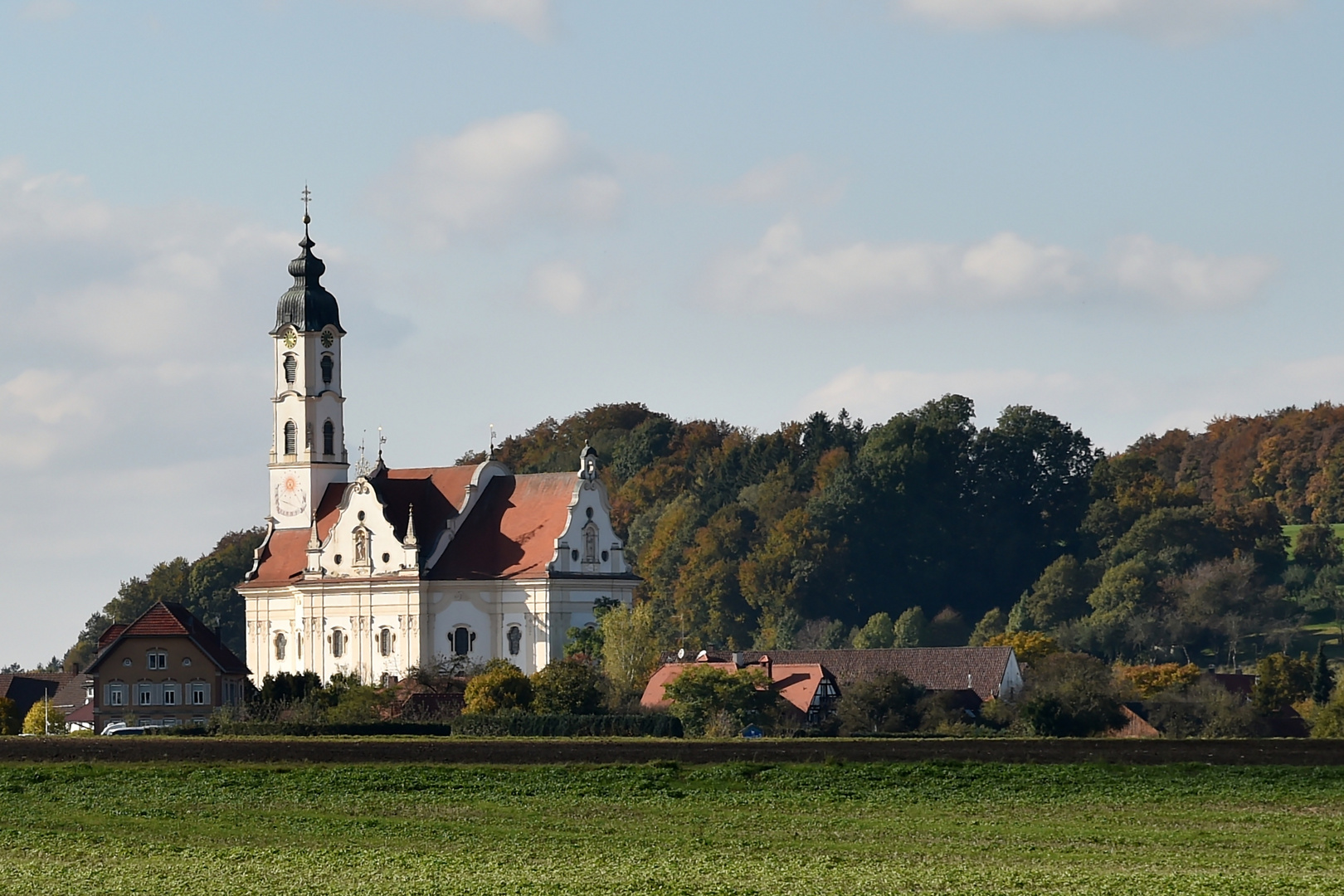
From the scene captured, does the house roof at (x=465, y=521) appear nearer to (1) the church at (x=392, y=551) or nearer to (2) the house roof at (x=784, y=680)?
(1) the church at (x=392, y=551)

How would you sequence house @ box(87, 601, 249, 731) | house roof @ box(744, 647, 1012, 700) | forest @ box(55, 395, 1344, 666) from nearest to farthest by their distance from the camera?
house roof @ box(744, 647, 1012, 700) → house @ box(87, 601, 249, 731) → forest @ box(55, 395, 1344, 666)

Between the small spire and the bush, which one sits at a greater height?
the small spire

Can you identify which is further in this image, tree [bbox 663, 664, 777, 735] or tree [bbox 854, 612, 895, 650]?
tree [bbox 854, 612, 895, 650]

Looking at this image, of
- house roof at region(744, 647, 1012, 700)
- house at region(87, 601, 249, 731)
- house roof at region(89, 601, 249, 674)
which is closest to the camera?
house roof at region(744, 647, 1012, 700)

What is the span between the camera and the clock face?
107188 millimetres

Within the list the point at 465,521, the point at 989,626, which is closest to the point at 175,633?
the point at 465,521

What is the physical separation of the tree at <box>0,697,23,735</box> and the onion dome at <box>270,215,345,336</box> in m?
19.3

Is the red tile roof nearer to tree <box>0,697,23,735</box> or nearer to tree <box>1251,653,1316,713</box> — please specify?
tree <box>0,697,23,735</box>

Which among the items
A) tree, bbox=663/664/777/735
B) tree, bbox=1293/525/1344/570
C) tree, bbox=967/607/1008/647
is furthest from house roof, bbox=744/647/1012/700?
tree, bbox=1293/525/1344/570

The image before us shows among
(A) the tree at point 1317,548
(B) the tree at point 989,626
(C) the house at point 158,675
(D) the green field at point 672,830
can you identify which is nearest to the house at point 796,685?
(C) the house at point 158,675

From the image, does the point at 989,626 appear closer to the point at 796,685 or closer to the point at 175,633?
the point at 796,685

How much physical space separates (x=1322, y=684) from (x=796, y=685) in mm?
21041

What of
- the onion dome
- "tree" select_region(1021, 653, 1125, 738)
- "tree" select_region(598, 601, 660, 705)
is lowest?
"tree" select_region(1021, 653, 1125, 738)

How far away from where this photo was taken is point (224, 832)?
41531 mm
